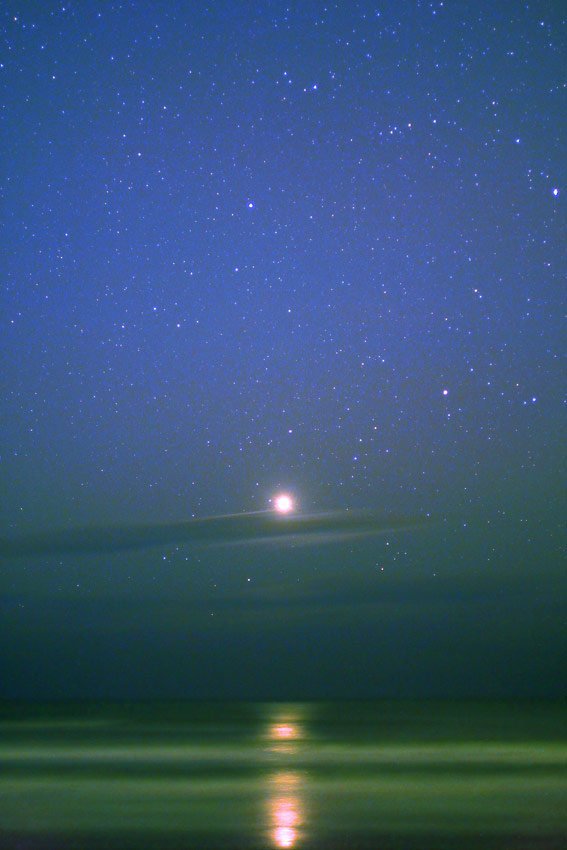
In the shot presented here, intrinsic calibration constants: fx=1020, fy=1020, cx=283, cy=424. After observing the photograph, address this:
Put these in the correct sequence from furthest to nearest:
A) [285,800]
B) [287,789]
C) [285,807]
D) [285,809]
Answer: [287,789] < [285,800] < [285,807] < [285,809]

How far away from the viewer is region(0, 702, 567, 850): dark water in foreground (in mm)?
8375

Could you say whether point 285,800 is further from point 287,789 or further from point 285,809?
point 287,789

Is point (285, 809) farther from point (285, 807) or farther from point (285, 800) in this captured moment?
point (285, 800)

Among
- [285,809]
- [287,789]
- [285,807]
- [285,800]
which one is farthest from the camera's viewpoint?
[287,789]

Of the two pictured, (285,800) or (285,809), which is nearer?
(285,809)

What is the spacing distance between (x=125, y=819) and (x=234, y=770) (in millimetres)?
4362

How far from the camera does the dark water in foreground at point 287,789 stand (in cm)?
838

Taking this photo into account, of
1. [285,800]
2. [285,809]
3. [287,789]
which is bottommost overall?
[285,809]

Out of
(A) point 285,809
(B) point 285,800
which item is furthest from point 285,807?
(B) point 285,800

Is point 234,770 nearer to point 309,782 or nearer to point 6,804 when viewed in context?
point 309,782

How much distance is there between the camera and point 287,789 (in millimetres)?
11328

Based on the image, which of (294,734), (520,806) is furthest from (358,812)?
(294,734)

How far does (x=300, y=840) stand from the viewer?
8227mm

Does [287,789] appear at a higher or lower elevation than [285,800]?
higher
